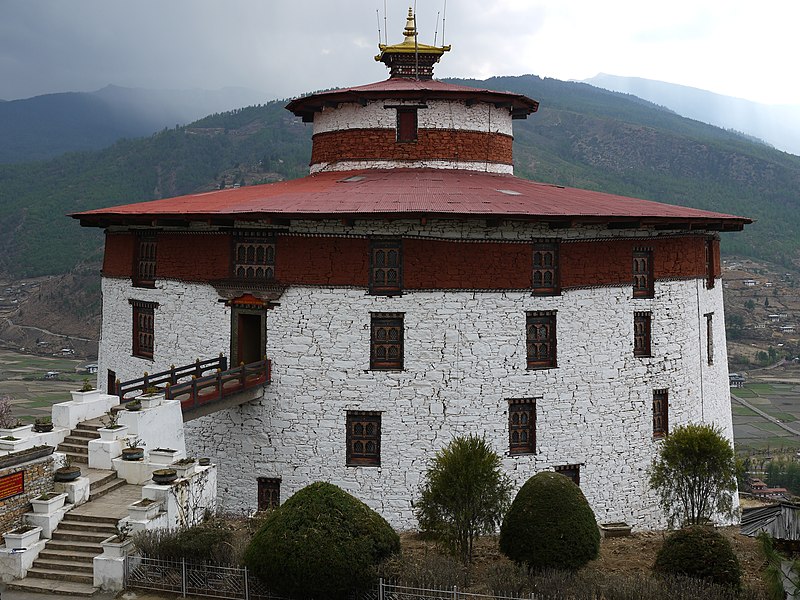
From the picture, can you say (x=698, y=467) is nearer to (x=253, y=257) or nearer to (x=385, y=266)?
(x=385, y=266)

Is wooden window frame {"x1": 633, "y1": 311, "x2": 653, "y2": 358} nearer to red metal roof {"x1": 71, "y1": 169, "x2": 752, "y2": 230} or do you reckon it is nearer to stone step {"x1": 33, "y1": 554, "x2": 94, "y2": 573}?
red metal roof {"x1": 71, "y1": 169, "x2": 752, "y2": 230}

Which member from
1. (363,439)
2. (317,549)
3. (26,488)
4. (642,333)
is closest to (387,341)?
(363,439)

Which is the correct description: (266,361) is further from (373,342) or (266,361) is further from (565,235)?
(565,235)

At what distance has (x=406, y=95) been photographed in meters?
26.4

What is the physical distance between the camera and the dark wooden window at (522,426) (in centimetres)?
2139

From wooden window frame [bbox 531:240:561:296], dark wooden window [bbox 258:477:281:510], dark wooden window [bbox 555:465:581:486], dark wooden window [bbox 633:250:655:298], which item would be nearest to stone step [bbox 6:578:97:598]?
dark wooden window [bbox 258:477:281:510]

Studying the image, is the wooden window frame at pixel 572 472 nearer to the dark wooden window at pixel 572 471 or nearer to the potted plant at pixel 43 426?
the dark wooden window at pixel 572 471

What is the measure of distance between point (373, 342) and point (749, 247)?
5901 inches

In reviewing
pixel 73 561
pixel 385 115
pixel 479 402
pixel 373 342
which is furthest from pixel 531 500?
pixel 385 115

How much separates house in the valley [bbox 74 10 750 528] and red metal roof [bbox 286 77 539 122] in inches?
143

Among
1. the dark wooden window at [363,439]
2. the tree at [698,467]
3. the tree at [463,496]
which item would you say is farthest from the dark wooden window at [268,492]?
the tree at [698,467]

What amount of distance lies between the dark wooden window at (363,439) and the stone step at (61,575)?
7.81 meters

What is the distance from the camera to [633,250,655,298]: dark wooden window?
23.2 metres

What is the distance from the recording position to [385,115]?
26.8 m
